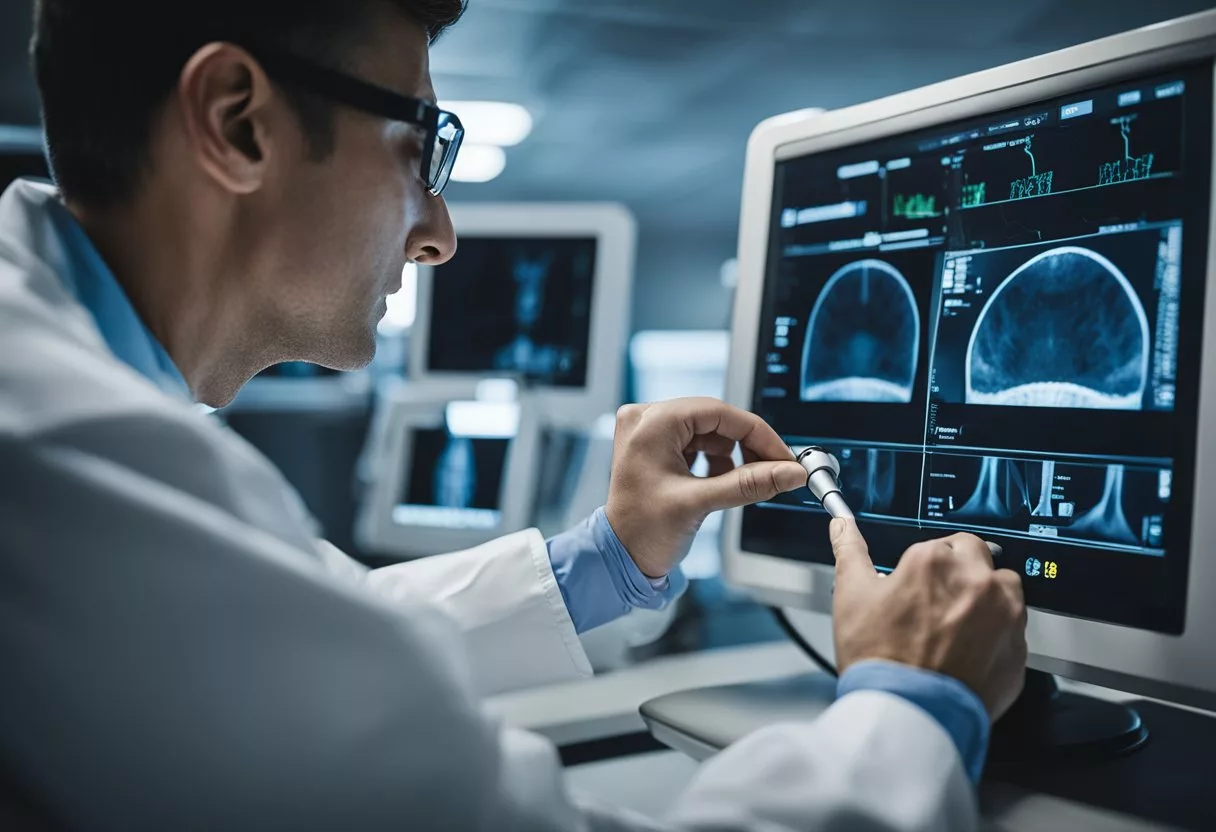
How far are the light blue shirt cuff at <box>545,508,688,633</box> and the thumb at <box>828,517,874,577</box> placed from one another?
9.4 inches

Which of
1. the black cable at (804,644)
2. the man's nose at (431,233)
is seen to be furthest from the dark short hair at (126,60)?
the black cable at (804,644)

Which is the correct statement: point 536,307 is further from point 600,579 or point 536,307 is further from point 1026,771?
point 1026,771

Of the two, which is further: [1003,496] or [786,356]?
[786,356]

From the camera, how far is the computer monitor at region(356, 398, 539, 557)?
148cm

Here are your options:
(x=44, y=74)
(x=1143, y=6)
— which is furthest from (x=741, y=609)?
(x=1143, y=6)

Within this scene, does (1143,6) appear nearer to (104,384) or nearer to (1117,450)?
(1117,450)

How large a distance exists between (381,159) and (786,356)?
15.0 inches

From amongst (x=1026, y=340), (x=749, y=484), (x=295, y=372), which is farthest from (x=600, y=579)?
(x=295, y=372)

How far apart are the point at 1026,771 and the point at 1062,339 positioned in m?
0.30

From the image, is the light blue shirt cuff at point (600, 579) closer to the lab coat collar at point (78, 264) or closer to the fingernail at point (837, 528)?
the fingernail at point (837, 528)

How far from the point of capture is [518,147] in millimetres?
5004

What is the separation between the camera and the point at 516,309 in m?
1.57

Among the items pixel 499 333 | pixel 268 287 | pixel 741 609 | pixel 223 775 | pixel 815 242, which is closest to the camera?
pixel 223 775

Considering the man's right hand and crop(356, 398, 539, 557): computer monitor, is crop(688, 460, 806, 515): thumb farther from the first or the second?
crop(356, 398, 539, 557): computer monitor
